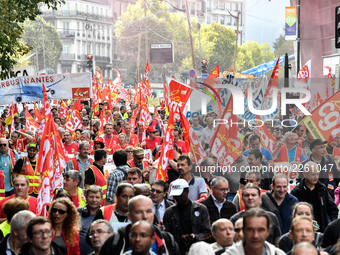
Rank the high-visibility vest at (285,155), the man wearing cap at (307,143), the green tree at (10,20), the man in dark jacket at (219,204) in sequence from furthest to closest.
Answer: the green tree at (10,20)
the man wearing cap at (307,143)
the high-visibility vest at (285,155)
the man in dark jacket at (219,204)

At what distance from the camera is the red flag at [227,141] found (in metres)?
10.2

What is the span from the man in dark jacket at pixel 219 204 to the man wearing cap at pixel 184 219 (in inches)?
21.1

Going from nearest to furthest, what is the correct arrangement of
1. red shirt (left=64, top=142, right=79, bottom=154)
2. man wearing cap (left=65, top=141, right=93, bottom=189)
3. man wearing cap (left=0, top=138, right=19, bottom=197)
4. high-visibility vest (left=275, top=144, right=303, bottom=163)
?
man wearing cap (left=65, top=141, right=93, bottom=189) → man wearing cap (left=0, top=138, right=19, bottom=197) → high-visibility vest (left=275, top=144, right=303, bottom=163) → red shirt (left=64, top=142, right=79, bottom=154)

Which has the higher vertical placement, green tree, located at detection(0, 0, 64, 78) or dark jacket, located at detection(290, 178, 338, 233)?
green tree, located at detection(0, 0, 64, 78)

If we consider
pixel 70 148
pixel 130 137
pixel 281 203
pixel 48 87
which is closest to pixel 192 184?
pixel 281 203

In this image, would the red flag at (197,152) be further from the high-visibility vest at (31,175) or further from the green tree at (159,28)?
the green tree at (159,28)

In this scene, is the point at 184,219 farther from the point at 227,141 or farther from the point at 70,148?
the point at 70,148

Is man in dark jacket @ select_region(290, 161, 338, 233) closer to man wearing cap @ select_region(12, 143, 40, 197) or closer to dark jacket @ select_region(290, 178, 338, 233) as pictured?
dark jacket @ select_region(290, 178, 338, 233)

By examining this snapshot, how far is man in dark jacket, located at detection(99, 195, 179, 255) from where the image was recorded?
4.98 metres

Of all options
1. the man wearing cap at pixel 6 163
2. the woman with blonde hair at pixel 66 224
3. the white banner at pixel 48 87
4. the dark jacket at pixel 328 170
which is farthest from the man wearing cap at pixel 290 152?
the white banner at pixel 48 87

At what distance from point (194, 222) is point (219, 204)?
0.72 m

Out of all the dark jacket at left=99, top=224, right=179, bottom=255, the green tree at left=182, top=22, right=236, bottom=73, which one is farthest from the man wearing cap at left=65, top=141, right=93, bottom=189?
the green tree at left=182, top=22, right=236, bottom=73

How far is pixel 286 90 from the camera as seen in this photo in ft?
32.8

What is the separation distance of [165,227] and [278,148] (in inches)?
186
